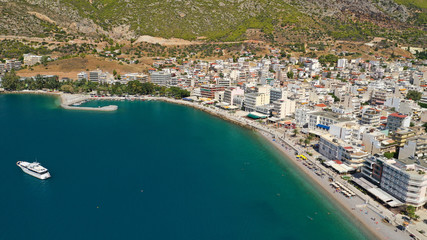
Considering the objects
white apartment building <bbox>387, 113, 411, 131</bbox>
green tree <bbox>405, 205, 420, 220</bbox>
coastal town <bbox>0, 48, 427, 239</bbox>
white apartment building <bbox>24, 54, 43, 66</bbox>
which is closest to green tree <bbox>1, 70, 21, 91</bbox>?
coastal town <bbox>0, 48, 427, 239</bbox>

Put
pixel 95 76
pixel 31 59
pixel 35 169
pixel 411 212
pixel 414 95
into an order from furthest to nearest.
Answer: pixel 31 59, pixel 95 76, pixel 414 95, pixel 35 169, pixel 411 212

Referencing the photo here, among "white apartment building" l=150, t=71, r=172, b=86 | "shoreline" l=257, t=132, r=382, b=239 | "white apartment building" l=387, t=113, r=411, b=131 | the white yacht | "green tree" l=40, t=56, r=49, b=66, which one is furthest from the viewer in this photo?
"green tree" l=40, t=56, r=49, b=66

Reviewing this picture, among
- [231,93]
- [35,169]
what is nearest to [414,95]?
[231,93]

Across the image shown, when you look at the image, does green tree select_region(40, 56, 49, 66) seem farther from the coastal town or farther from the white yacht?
the white yacht

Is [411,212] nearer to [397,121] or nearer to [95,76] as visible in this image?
[397,121]

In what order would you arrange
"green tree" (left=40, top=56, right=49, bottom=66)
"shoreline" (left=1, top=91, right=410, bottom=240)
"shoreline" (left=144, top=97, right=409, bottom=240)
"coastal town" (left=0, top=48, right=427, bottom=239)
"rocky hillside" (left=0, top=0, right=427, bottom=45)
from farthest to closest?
1. "rocky hillside" (left=0, top=0, right=427, bottom=45)
2. "green tree" (left=40, top=56, right=49, bottom=66)
3. "coastal town" (left=0, top=48, right=427, bottom=239)
4. "shoreline" (left=1, top=91, right=410, bottom=240)
5. "shoreline" (left=144, top=97, right=409, bottom=240)

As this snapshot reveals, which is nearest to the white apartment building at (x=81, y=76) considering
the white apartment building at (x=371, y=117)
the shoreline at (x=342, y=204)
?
the shoreline at (x=342, y=204)
